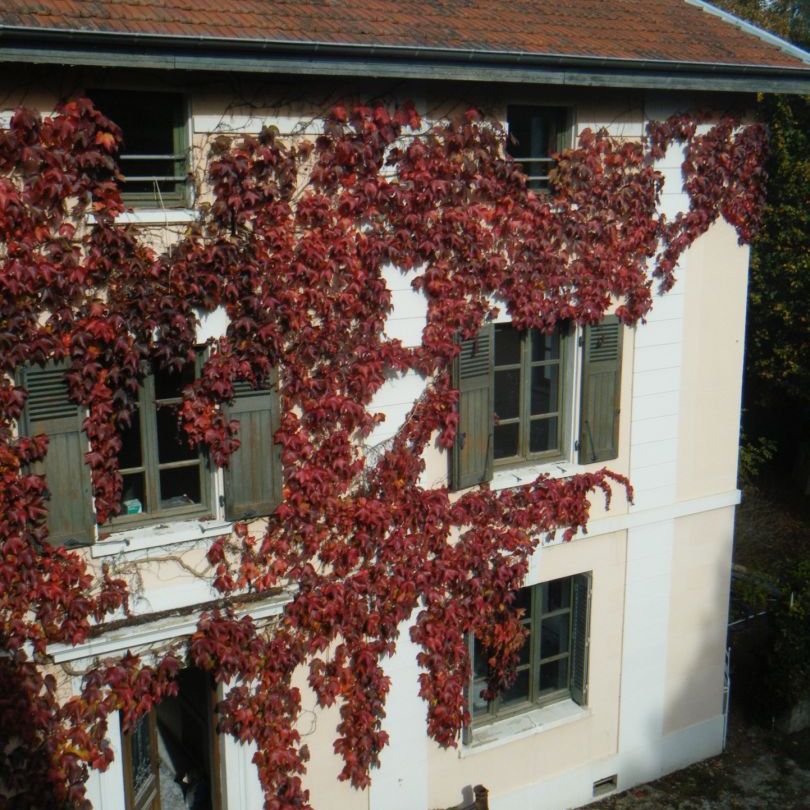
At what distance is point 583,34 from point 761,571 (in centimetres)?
1124

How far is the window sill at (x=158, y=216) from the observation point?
7.86 m

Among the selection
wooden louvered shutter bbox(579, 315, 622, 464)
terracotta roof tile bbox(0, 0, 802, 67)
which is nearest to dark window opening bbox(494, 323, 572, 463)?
wooden louvered shutter bbox(579, 315, 622, 464)

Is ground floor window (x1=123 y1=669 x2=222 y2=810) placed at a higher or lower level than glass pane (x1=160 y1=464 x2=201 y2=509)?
lower

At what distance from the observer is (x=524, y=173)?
980 cm

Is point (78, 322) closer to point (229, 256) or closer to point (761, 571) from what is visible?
point (229, 256)

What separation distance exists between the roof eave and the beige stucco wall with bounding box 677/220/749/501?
1704 mm

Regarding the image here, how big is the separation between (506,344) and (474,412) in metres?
0.78

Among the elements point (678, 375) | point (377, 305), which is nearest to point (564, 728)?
point (678, 375)

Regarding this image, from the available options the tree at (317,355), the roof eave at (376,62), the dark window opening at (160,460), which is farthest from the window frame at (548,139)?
the dark window opening at (160,460)

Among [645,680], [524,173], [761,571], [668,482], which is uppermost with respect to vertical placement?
[524,173]

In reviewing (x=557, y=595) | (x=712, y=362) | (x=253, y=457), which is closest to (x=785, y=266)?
(x=712, y=362)

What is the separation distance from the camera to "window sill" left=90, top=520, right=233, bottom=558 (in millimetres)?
8211

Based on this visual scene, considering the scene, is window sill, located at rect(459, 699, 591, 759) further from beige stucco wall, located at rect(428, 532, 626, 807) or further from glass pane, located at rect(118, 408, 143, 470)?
glass pane, located at rect(118, 408, 143, 470)

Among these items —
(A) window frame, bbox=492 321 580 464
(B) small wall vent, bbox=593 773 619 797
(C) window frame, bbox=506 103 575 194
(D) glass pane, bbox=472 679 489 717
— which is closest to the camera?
(C) window frame, bbox=506 103 575 194
